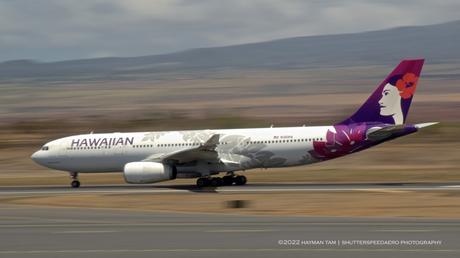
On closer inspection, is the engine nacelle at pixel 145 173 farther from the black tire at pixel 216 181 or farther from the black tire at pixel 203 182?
the black tire at pixel 216 181

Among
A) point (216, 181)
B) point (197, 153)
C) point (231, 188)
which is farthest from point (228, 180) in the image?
point (197, 153)

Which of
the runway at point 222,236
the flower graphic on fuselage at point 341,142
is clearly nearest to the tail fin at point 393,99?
the flower graphic on fuselage at point 341,142

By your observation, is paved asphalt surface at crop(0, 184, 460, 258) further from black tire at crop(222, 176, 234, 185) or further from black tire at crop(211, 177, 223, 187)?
black tire at crop(222, 176, 234, 185)

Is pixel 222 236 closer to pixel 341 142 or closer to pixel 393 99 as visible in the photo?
pixel 341 142

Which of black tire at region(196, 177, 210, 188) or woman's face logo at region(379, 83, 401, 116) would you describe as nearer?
woman's face logo at region(379, 83, 401, 116)

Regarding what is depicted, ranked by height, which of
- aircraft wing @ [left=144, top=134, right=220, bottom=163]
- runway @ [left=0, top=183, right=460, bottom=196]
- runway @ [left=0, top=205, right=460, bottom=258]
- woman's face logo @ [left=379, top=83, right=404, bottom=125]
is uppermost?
woman's face logo @ [left=379, top=83, right=404, bottom=125]

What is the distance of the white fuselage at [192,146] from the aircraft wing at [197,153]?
0.49 m

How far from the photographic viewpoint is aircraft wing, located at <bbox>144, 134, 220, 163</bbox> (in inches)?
1715

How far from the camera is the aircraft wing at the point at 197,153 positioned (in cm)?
4356

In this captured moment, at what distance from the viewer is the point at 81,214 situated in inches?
1206

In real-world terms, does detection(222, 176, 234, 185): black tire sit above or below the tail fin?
below

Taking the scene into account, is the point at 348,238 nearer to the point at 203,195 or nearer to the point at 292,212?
the point at 292,212

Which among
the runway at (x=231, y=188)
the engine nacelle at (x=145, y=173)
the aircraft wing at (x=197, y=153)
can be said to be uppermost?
the aircraft wing at (x=197, y=153)

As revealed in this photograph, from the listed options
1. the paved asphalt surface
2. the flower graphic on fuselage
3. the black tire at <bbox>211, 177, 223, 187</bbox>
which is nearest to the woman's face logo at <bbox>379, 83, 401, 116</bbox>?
the flower graphic on fuselage
